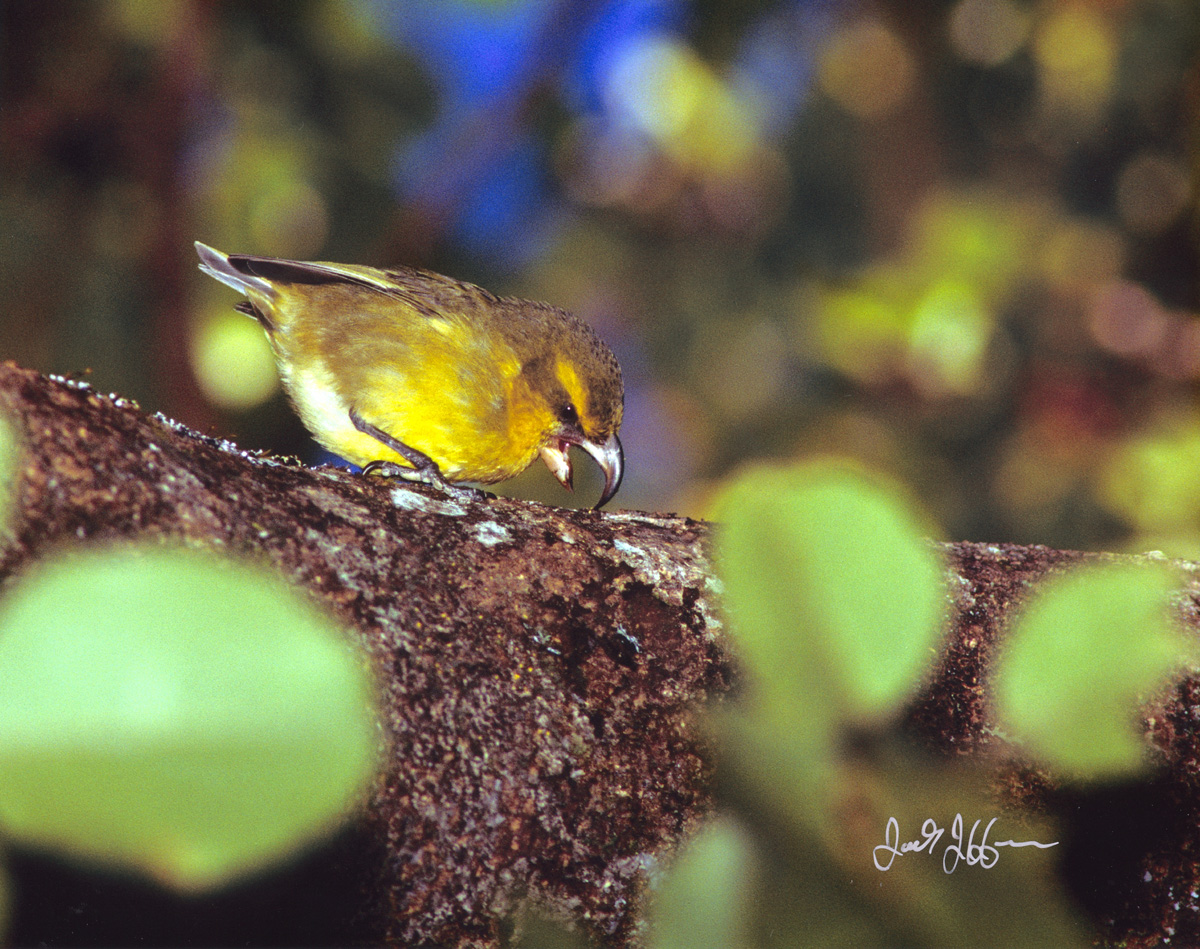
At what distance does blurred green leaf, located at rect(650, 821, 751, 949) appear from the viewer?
0.84 feet

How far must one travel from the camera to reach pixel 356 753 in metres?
0.22

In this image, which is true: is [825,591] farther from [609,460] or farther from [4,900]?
[609,460]

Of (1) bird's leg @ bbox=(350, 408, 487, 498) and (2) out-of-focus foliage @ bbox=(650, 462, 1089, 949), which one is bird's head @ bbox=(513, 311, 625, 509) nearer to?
(1) bird's leg @ bbox=(350, 408, 487, 498)

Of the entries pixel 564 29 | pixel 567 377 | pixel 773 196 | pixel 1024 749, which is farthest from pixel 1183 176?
pixel 1024 749

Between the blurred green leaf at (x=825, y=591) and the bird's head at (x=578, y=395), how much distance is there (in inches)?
75.6

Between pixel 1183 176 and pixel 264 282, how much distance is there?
316 cm

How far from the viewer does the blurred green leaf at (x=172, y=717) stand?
205 millimetres

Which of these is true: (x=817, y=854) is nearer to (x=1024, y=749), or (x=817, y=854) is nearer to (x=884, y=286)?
(x=1024, y=749)

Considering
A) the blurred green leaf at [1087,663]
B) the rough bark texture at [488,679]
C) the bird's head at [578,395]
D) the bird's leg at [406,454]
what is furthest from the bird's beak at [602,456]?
the blurred green leaf at [1087,663]

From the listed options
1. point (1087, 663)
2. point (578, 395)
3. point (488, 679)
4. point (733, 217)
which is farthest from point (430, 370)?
point (733, 217)
